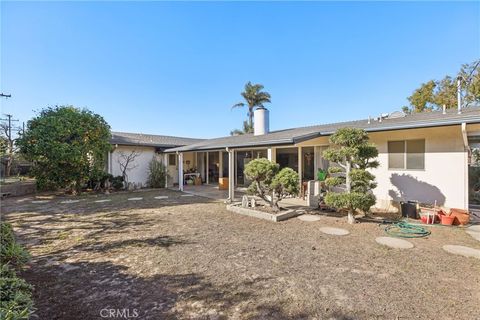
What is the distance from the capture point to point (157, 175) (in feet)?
50.0

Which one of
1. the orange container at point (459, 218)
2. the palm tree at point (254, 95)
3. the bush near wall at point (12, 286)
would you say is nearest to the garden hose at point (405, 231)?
the orange container at point (459, 218)

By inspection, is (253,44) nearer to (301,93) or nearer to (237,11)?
(237,11)

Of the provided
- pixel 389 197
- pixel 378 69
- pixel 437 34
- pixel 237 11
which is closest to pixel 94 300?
pixel 389 197

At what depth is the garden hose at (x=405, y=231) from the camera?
5.39 metres

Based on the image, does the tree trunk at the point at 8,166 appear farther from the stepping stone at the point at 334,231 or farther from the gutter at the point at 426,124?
the gutter at the point at 426,124

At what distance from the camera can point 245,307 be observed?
2742 millimetres

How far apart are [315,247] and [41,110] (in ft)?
49.2

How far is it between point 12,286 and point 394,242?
655cm

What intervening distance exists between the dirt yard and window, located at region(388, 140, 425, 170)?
225cm

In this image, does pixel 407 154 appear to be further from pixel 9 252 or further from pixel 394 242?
pixel 9 252

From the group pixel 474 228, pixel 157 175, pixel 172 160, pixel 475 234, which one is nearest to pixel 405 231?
pixel 475 234

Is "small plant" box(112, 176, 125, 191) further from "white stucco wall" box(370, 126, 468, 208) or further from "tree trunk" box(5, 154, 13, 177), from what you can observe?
"white stucco wall" box(370, 126, 468, 208)

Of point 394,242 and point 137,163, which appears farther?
point 137,163

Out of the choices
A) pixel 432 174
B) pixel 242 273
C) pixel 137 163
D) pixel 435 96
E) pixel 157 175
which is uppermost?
pixel 435 96
